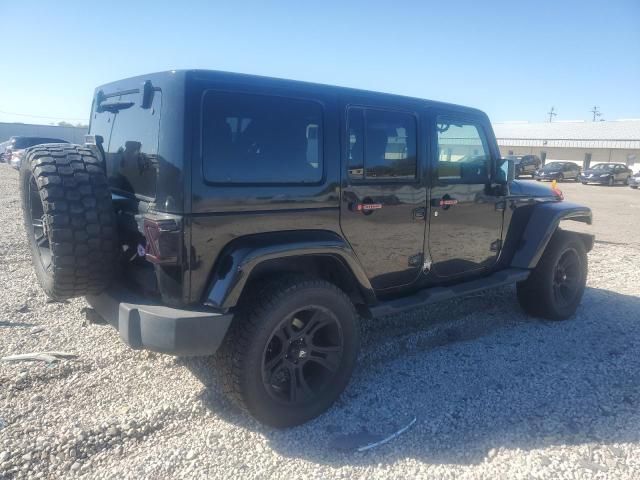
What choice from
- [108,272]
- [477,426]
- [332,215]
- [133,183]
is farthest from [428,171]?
[108,272]

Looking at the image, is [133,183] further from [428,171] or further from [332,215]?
[428,171]

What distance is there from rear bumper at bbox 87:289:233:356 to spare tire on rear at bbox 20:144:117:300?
11.6 inches

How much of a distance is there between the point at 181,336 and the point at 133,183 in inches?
41.2

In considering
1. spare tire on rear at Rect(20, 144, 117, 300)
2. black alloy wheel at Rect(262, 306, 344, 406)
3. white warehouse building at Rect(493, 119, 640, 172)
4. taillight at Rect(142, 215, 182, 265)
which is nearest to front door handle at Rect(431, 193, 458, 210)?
black alloy wheel at Rect(262, 306, 344, 406)

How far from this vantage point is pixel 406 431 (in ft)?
9.88

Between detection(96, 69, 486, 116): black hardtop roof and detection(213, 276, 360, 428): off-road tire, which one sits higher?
detection(96, 69, 486, 116): black hardtop roof

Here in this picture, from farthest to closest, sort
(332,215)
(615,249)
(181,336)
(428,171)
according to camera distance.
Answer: (615,249), (428,171), (332,215), (181,336)

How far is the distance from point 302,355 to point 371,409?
0.61m

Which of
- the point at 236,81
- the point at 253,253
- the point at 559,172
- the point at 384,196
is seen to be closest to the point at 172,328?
the point at 253,253

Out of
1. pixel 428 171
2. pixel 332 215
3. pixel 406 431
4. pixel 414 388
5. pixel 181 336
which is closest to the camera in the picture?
pixel 181 336

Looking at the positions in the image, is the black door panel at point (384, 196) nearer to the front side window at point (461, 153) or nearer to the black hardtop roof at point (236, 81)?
the black hardtop roof at point (236, 81)

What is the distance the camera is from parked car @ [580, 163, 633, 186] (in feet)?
96.8

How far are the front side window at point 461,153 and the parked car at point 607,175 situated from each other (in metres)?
29.7

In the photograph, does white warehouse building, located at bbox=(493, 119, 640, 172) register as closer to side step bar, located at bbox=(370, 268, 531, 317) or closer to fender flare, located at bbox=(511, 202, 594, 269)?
fender flare, located at bbox=(511, 202, 594, 269)
